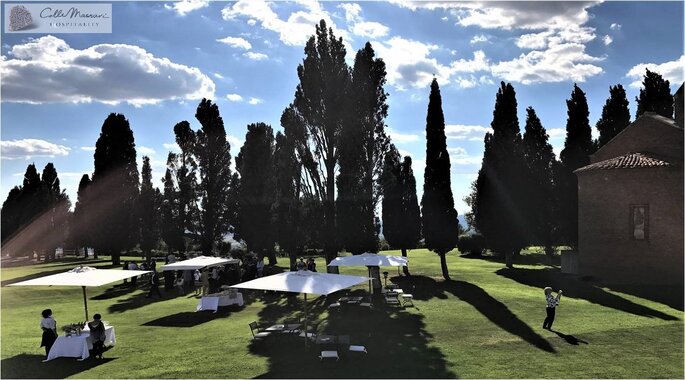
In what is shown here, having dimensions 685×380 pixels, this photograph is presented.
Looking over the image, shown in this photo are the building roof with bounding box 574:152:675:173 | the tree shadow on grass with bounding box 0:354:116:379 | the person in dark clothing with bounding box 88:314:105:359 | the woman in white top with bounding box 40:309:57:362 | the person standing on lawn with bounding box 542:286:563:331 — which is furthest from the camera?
the building roof with bounding box 574:152:675:173

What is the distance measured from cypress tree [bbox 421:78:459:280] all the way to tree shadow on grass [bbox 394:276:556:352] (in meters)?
3.37

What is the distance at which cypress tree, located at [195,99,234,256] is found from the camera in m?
42.7

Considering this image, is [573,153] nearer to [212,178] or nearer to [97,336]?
[212,178]

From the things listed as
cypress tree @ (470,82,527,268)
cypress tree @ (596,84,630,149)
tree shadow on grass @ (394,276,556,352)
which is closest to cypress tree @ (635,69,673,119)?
cypress tree @ (596,84,630,149)

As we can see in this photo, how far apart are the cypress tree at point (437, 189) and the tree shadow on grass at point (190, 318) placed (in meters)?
16.6

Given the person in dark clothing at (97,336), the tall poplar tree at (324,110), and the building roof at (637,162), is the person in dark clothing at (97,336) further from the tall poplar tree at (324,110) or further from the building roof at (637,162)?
the building roof at (637,162)

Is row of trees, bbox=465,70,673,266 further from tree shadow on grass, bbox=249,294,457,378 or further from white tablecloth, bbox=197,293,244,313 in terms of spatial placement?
white tablecloth, bbox=197,293,244,313

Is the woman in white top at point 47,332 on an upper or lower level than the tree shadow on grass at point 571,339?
upper

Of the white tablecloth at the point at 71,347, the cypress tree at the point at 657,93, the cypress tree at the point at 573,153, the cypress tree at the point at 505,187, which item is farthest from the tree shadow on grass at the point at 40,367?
the cypress tree at the point at 657,93

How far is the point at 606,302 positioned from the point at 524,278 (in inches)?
381

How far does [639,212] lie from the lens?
93.7ft

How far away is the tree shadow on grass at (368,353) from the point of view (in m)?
12.7

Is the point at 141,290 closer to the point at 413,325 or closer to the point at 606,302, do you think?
the point at 413,325

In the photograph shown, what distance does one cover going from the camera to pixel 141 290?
102 ft
